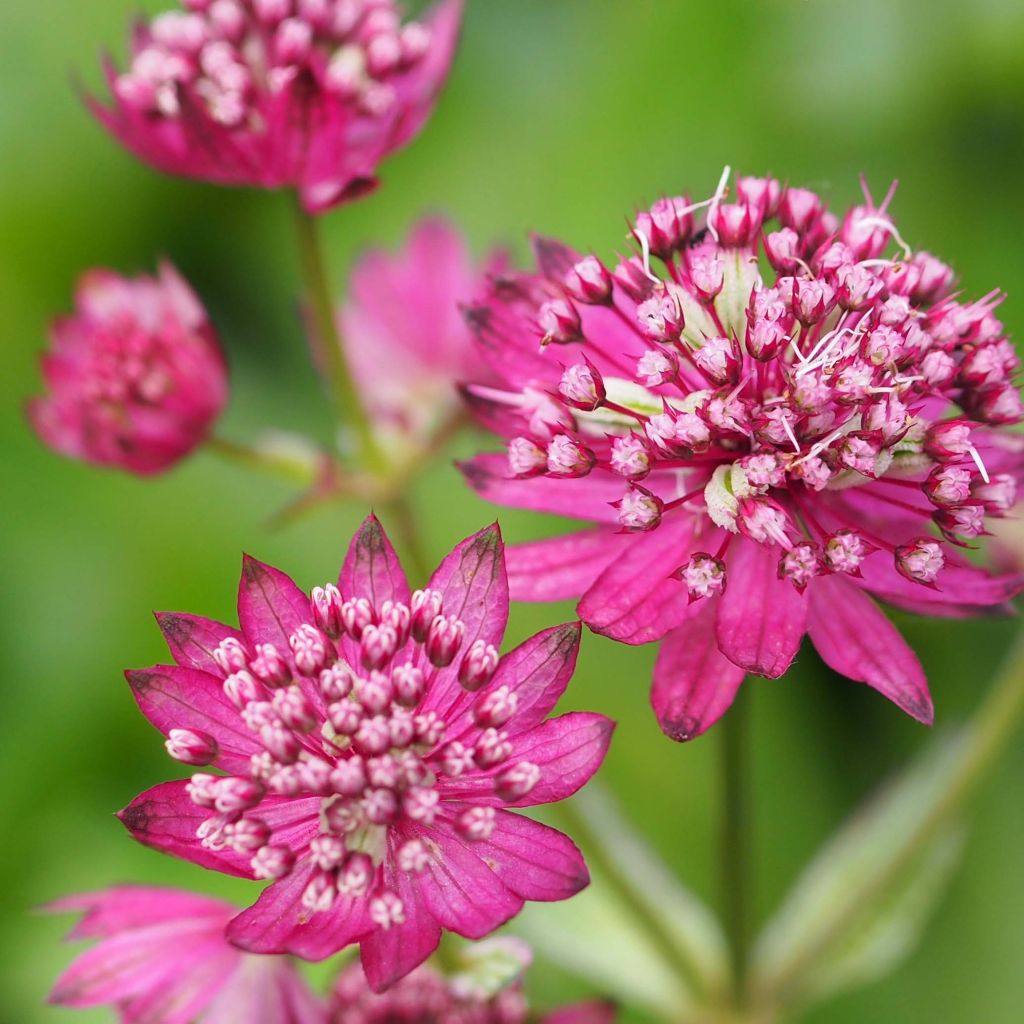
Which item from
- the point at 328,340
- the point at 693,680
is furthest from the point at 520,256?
the point at 693,680

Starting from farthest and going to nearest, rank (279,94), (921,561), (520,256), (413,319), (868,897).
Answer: (520,256) < (413,319) < (868,897) < (279,94) < (921,561)

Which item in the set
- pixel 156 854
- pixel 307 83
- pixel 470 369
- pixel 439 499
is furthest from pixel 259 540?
pixel 307 83

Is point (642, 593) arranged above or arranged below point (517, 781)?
above

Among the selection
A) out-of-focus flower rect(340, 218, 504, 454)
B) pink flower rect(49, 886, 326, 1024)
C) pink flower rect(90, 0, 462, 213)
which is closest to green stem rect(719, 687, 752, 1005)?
pink flower rect(49, 886, 326, 1024)

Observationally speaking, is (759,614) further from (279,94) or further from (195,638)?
(279,94)

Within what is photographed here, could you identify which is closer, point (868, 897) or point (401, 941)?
point (401, 941)

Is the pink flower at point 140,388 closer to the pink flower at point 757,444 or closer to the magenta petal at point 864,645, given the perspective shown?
the pink flower at point 757,444

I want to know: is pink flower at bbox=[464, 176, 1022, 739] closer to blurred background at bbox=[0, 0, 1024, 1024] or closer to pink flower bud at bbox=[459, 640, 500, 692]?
pink flower bud at bbox=[459, 640, 500, 692]
